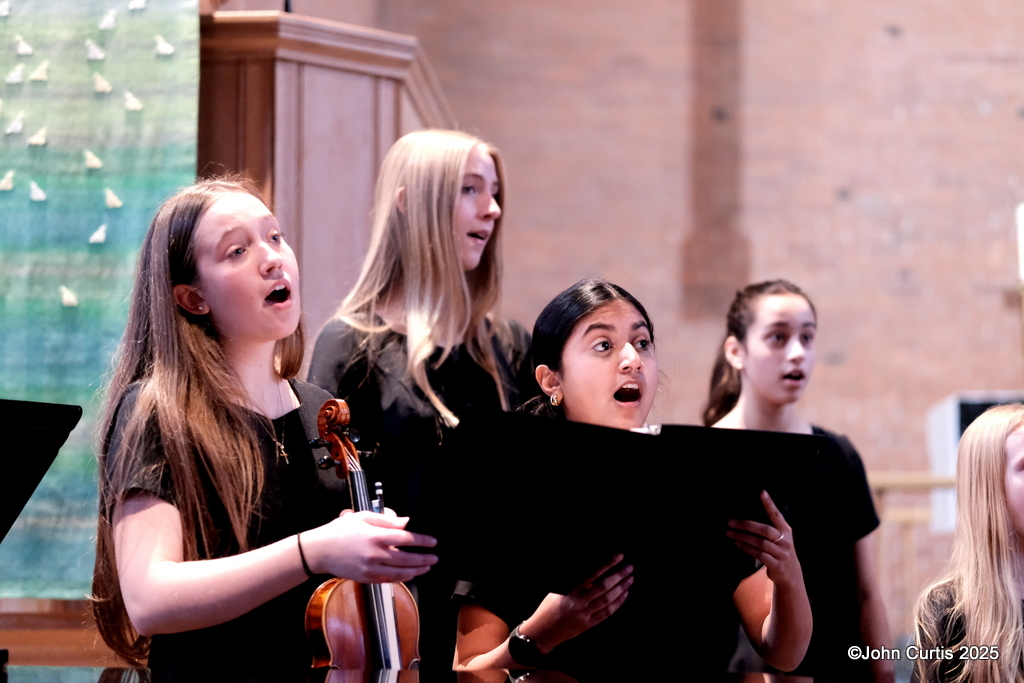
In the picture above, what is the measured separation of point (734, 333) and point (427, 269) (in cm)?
93

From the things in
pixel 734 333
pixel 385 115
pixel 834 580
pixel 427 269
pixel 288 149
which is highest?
pixel 385 115

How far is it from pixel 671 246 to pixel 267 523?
15.6ft

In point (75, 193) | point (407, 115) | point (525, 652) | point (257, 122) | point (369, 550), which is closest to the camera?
point (369, 550)

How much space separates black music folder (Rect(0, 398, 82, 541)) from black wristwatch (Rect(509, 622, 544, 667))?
73 centimetres

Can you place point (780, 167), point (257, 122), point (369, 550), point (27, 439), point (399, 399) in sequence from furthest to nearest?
point (780, 167), point (257, 122), point (399, 399), point (27, 439), point (369, 550)

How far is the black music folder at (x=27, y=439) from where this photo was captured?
5.08ft

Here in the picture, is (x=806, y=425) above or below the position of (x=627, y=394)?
below

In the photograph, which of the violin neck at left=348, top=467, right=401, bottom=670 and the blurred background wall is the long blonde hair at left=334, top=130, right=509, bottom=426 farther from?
the blurred background wall

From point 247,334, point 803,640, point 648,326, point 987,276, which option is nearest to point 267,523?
point 247,334

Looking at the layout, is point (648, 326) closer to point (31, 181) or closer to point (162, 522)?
point (162, 522)

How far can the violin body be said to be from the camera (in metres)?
1.60

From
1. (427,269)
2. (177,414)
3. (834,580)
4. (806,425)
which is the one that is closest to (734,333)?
(806,425)

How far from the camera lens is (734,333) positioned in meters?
3.02

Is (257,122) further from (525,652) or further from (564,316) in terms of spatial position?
(525,652)
